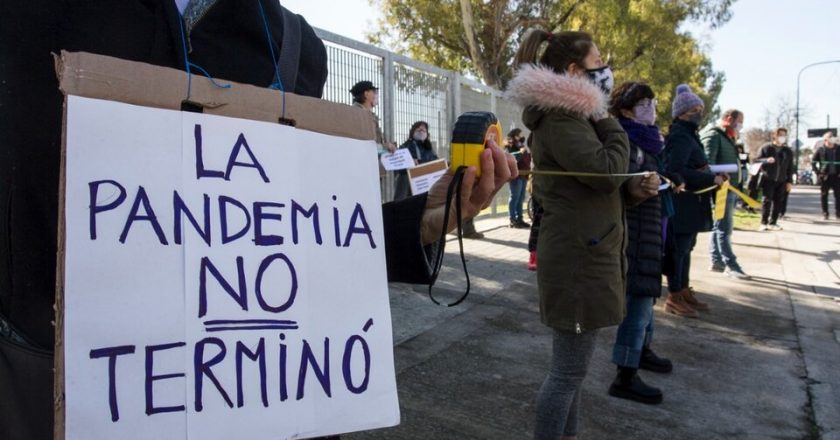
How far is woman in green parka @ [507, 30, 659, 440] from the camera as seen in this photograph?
2496 millimetres

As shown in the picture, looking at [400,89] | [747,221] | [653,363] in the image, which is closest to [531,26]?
[747,221]

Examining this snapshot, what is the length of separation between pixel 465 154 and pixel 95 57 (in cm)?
77

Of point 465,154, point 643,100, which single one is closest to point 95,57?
point 465,154

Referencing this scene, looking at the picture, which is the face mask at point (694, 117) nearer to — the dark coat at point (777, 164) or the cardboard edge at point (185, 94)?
the cardboard edge at point (185, 94)

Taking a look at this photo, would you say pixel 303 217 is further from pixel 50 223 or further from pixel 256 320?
pixel 50 223

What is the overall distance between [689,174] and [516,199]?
19.7 ft

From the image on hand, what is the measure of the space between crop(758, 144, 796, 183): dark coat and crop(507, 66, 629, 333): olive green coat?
10782mm

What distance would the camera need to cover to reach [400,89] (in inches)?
309

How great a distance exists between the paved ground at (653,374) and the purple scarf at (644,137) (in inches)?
55.0

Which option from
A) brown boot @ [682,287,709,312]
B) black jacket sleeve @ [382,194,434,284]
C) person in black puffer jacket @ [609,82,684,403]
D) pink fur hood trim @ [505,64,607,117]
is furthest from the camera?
brown boot @ [682,287,709,312]

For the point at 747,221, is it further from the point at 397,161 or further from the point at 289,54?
the point at 289,54

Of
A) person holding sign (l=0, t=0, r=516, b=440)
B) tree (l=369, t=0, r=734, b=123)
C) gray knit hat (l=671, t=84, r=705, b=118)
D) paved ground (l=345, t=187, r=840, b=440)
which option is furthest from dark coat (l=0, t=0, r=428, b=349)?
tree (l=369, t=0, r=734, b=123)

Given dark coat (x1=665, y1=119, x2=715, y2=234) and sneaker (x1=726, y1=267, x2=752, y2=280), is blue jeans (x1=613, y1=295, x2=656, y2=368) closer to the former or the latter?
dark coat (x1=665, y1=119, x2=715, y2=234)

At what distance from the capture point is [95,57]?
0.88 m
